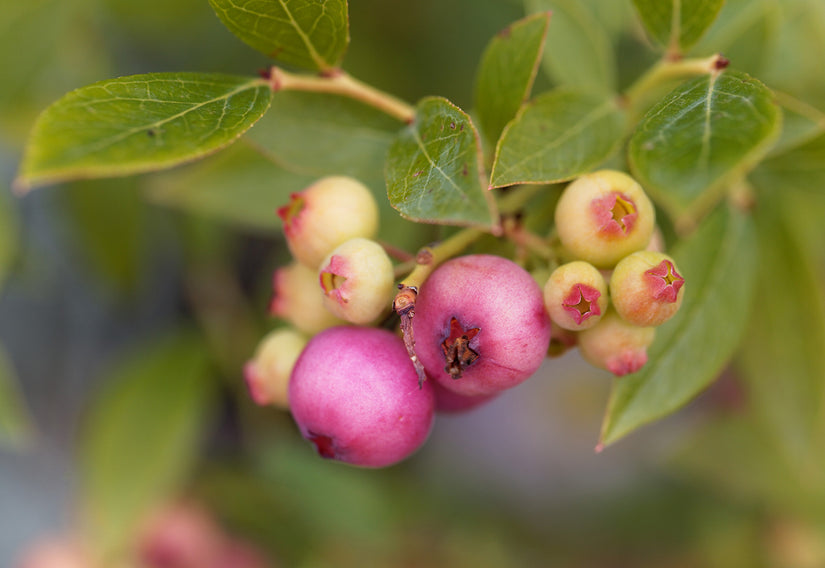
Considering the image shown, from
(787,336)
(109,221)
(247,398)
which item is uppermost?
(109,221)

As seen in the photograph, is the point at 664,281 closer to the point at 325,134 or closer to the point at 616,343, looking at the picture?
the point at 616,343

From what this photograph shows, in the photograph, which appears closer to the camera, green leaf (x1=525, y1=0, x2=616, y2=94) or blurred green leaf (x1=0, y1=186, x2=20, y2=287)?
green leaf (x1=525, y1=0, x2=616, y2=94)

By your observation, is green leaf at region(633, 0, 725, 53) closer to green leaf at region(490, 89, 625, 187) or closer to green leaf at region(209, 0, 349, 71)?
green leaf at region(490, 89, 625, 187)

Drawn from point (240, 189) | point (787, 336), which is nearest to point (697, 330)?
point (787, 336)

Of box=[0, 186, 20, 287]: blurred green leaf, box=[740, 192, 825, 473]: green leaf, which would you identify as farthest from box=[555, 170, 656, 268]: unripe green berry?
box=[0, 186, 20, 287]: blurred green leaf

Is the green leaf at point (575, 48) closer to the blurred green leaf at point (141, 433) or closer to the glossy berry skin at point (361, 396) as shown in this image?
the glossy berry skin at point (361, 396)

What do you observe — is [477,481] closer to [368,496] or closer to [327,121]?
[368,496]

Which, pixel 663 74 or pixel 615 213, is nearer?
pixel 615 213
